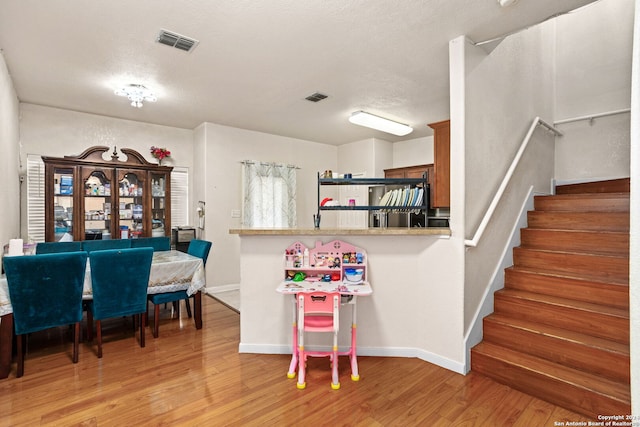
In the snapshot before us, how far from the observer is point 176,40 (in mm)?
2605

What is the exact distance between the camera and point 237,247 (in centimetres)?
530

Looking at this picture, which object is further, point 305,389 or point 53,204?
point 53,204

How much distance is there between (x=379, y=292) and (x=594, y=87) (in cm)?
374

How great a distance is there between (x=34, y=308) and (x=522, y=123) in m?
4.71

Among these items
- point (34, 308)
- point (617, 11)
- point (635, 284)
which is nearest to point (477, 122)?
point (635, 284)

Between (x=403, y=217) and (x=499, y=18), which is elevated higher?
(x=499, y=18)

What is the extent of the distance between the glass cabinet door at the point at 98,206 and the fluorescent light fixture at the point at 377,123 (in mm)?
3406

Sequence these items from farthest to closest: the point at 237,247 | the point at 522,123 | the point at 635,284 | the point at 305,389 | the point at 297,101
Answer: the point at 237,247
the point at 297,101
the point at 522,123
the point at 305,389
the point at 635,284

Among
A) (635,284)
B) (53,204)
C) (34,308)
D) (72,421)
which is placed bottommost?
(72,421)

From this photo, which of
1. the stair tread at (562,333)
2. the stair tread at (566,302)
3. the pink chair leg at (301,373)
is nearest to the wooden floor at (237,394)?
the pink chair leg at (301,373)

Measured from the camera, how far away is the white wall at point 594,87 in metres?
3.71

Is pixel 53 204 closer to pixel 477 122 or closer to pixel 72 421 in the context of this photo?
pixel 72 421

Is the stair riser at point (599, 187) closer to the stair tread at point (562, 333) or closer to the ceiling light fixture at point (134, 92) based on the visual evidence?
the stair tread at point (562, 333)

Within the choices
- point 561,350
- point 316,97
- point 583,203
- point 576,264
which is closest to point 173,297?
point 316,97
